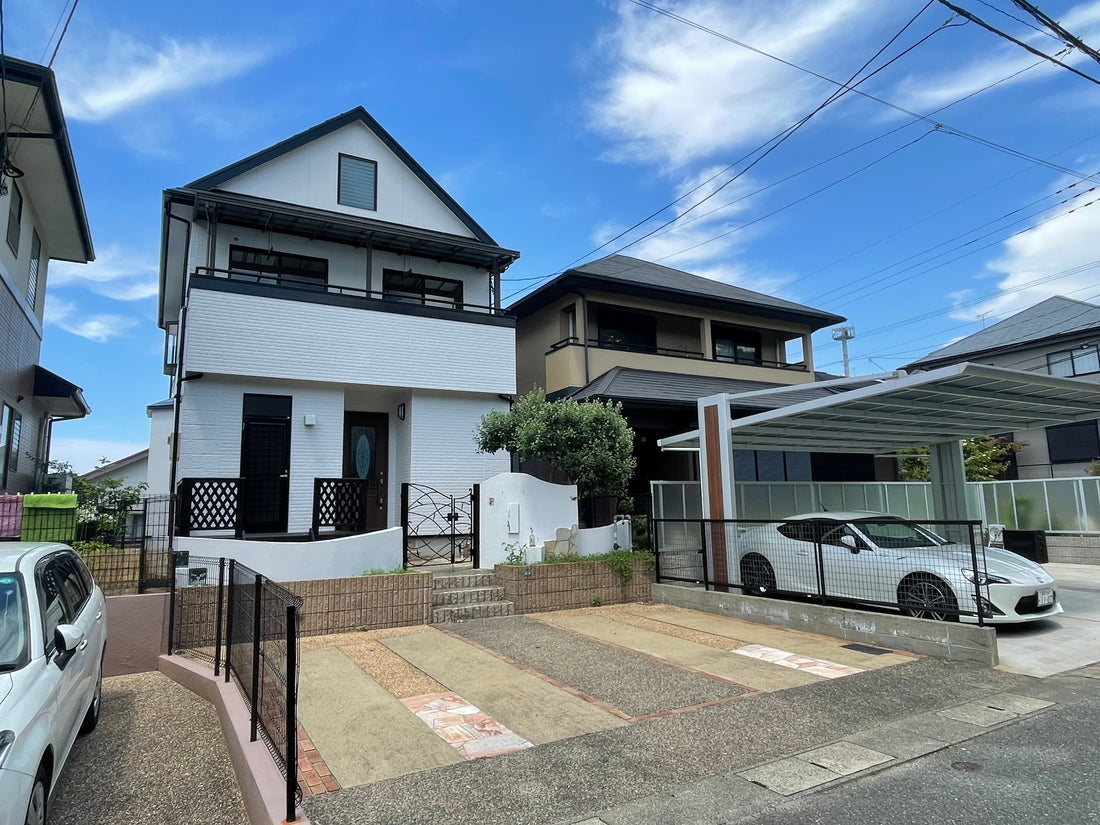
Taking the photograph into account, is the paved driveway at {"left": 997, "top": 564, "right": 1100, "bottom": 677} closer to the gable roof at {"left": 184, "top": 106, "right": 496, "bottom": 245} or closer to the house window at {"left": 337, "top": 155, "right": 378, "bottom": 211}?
the gable roof at {"left": 184, "top": 106, "right": 496, "bottom": 245}

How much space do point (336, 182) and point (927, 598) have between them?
1296 cm

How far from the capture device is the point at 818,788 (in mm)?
3643

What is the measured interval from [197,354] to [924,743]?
36.7ft

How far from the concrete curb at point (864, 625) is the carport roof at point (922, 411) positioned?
2.60 meters

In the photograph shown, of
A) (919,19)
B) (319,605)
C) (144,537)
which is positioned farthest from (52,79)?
(919,19)

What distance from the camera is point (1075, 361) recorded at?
2472 cm

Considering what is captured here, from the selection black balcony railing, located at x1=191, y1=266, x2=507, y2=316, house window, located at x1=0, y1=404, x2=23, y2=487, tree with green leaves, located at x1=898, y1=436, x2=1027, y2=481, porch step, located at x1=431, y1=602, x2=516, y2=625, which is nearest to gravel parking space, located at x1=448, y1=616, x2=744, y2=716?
porch step, located at x1=431, y1=602, x2=516, y2=625

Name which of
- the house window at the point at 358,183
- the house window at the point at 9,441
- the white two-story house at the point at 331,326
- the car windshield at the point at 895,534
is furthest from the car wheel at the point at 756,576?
the house window at the point at 9,441

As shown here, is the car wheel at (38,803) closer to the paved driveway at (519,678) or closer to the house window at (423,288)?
the paved driveway at (519,678)

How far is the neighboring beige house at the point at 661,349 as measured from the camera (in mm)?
15070

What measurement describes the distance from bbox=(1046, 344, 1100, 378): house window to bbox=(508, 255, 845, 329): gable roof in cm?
1250

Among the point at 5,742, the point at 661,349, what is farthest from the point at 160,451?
the point at 5,742

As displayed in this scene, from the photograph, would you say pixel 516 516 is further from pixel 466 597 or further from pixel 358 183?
pixel 358 183

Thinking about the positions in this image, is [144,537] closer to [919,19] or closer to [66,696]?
[66,696]
